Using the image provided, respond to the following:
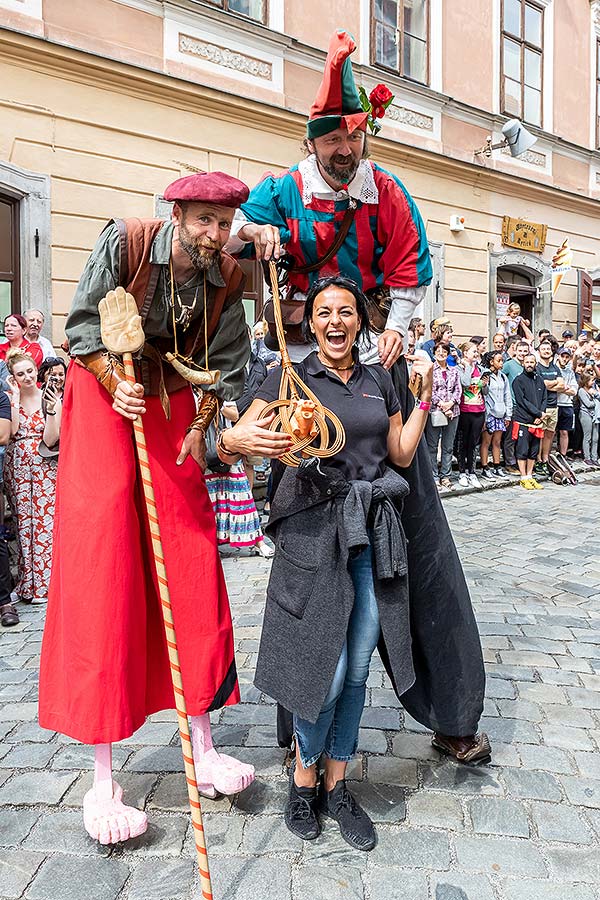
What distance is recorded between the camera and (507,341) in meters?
11.9

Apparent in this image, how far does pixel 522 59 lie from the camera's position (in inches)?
503

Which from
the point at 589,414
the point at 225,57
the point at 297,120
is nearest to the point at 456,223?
the point at 297,120

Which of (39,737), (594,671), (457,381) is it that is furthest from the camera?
(457,381)

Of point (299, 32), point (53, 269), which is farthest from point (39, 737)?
point (299, 32)

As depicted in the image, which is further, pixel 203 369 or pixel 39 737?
pixel 39 737

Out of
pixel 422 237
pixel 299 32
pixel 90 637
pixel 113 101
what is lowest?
pixel 90 637

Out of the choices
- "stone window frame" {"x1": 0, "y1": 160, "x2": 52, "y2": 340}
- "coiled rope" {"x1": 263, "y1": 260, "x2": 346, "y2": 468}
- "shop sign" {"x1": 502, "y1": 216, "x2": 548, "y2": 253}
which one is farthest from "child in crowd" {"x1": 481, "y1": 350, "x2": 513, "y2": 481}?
"coiled rope" {"x1": 263, "y1": 260, "x2": 346, "y2": 468}

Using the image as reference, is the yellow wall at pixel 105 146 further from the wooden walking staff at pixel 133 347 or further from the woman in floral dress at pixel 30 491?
the wooden walking staff at pixel 133 347

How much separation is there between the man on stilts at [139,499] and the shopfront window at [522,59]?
39.5ft

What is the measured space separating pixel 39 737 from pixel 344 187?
241 cm

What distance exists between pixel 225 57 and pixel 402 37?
12.0ft

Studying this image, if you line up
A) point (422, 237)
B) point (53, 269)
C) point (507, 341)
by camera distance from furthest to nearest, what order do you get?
point (507, 341)
point (53, 269)
point (422, 237)

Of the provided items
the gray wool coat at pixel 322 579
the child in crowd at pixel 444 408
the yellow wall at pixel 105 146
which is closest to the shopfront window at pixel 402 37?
the yellow wall at pixel 105 146

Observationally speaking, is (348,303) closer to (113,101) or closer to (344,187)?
(344,187)
